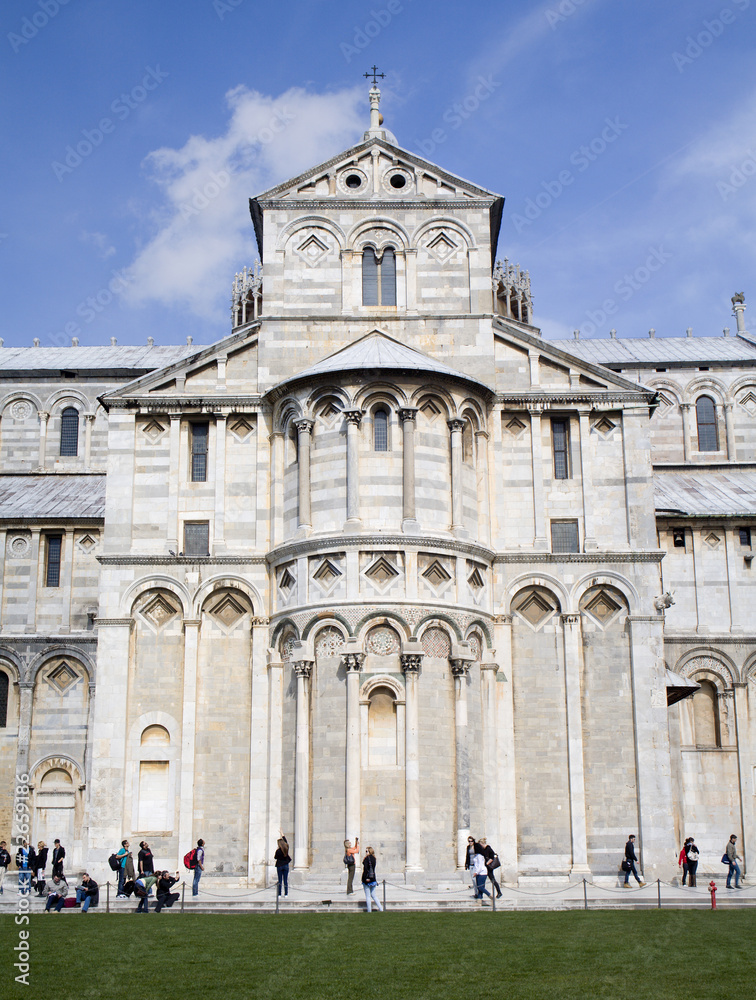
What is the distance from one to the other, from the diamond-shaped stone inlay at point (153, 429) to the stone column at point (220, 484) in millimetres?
1601

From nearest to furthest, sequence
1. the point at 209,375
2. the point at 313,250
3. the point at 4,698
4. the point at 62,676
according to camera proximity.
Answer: the point at 209,375 < the point at 313,250 < the point at 4,698 < the point at 62,676

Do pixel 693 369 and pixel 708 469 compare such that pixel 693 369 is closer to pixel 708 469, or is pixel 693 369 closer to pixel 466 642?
pixel 708 469

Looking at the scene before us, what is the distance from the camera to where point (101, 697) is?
3148cm

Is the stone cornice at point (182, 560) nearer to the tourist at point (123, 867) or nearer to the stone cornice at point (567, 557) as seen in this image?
the stone cornice at point (567, 557)

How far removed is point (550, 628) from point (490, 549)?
8.77 feet

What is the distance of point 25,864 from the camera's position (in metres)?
33.0

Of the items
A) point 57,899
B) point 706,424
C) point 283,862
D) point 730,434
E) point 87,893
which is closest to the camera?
point 87,893

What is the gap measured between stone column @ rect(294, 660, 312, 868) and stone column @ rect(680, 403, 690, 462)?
25.4 metres

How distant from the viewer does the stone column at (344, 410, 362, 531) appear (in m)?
30.9

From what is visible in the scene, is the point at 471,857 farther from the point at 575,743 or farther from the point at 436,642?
the point at 436,642

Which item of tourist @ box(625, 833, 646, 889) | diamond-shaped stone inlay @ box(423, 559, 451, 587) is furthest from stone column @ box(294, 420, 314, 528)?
tourist @ box(625, 833, 646, 889)

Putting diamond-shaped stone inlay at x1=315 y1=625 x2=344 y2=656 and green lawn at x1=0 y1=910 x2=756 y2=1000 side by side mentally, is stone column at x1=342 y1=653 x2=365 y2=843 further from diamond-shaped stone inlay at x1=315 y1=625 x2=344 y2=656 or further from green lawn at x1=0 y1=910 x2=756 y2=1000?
green lawn at x1=0 y1=910 x2=756 y2=1000

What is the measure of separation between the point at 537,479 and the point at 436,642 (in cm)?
582

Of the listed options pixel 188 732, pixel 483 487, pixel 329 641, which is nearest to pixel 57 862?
pixel 188 732
